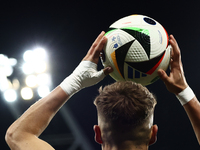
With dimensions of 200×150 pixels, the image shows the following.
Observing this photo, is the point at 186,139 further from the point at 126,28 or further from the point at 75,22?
the point at 126,28

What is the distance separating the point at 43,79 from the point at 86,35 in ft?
4.63

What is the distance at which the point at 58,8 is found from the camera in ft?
14.1

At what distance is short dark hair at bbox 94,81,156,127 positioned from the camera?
0.81 meters

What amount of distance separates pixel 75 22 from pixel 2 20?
150 cm

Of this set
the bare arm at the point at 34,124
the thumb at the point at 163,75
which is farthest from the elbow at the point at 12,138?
the thumb at the point at 163,75

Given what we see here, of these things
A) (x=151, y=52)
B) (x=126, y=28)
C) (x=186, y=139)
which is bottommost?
(x=186, y=139)

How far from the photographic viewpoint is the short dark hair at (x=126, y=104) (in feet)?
2.64

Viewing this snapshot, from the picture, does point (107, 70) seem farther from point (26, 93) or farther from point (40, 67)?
point (26, 93)

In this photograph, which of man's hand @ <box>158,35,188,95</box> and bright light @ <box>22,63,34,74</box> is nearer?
man's hand @ <box>158,35,188,95</box>

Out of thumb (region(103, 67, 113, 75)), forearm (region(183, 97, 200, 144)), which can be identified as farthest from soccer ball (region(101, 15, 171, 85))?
forearm (region(183, 97, 200, 144))

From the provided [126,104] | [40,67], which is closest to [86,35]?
[40,67]

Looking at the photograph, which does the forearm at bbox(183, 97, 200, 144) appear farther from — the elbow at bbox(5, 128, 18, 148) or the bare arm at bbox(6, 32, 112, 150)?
the elbow at bbox(5, 128, 18, 148)

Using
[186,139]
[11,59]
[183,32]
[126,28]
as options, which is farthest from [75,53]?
[126,28]

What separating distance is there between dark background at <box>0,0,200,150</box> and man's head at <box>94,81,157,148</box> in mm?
3510
